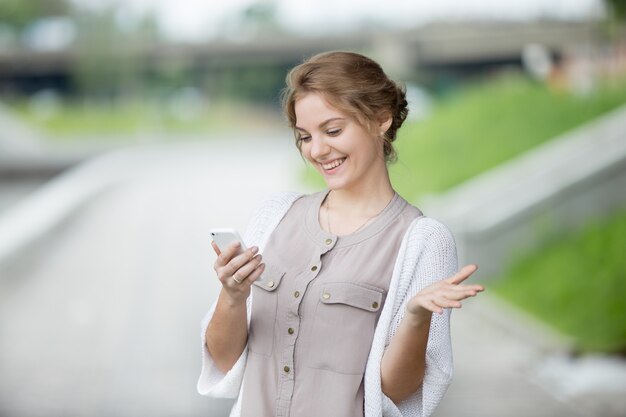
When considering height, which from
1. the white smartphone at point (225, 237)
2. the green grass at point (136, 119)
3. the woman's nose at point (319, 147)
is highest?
the green grass at point (136, 119)

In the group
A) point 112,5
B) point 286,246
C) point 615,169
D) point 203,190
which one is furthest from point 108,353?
point 286,246

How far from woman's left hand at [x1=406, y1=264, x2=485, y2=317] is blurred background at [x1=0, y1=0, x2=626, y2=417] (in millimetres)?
3030

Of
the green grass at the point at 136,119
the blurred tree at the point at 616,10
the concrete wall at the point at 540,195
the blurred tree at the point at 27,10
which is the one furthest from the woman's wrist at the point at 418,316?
the blurred tree at the point at 616,10

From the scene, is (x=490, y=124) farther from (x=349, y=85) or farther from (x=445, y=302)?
(x=445, y=302)

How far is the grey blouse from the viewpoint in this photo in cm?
146

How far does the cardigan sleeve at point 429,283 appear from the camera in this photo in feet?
4.75

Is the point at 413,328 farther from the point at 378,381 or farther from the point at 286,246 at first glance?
the point at 286,246

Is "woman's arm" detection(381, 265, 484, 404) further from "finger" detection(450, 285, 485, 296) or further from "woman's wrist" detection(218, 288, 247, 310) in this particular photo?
"woman's wrist" detection(218, 288, 247, 310)

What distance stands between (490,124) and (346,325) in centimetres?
341

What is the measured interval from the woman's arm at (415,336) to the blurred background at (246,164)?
9.57 feet

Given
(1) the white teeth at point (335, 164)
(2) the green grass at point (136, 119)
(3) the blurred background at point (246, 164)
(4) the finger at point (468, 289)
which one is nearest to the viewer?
(4) the finger at point (468, 289)

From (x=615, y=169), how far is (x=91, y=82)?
251 centimetres

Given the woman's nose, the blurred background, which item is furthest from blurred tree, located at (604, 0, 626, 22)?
the woman's nose

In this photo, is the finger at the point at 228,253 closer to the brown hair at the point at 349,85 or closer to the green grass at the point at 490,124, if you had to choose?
the brown hair at the point at 349,85
